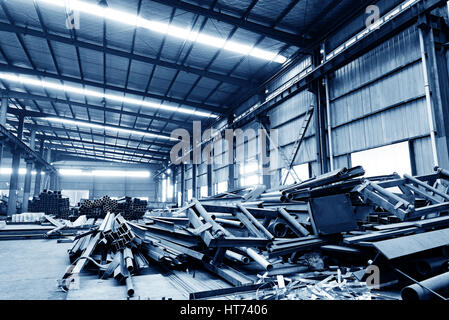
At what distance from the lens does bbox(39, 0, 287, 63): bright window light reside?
34.8ft

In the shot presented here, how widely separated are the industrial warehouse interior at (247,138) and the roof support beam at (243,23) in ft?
0.16

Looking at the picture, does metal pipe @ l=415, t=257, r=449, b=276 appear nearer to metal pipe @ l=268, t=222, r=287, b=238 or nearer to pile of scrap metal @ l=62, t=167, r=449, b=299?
pile of scrap metal @ l=62, t=167, r=449, b=299

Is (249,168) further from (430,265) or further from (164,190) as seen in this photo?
(164,190)

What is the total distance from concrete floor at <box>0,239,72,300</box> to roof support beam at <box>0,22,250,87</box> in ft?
28.2

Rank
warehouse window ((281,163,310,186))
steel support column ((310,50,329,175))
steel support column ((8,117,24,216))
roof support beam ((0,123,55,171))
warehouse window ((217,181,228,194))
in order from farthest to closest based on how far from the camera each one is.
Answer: warehouse window ((217,181,228,194)) → steel support column ((8,117,24,216)) → roof support beam ((0,123,55,171)) → warehouse window ((281,163,310,186)) → steel support column ((310,50,329,175))

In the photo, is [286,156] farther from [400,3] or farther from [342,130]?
[400,3]

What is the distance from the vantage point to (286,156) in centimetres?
1352

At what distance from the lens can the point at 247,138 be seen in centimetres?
1705

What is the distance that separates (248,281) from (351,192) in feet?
7.60

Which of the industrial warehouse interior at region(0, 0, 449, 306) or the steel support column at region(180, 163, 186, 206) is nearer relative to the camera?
the industrial warehouse interior at region(0, 0, 449, 306)

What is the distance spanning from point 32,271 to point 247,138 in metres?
13.1

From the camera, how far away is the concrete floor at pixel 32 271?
12.8 feet

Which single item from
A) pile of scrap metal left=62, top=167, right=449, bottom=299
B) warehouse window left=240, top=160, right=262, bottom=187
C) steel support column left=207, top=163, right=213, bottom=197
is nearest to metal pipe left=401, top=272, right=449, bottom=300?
pile of scrap metal left=62, top=167, right=449, bottom=299
